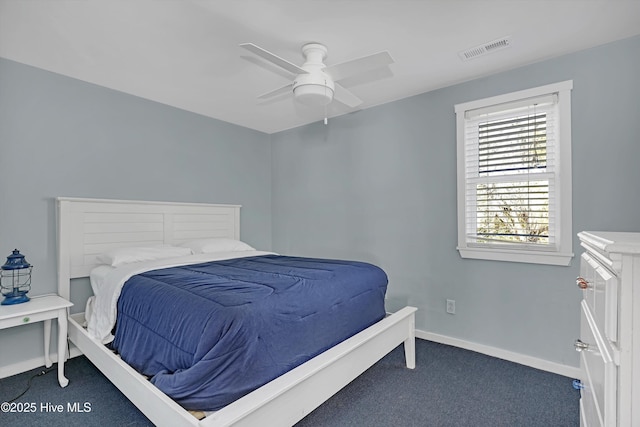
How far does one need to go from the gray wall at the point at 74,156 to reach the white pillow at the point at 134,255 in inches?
17.9

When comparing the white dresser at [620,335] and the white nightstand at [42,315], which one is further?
the white nightstand at [42,315]

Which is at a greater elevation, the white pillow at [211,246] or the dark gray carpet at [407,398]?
the white pillow at [211,246]

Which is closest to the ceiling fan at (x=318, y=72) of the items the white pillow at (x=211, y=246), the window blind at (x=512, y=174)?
the window blind at (x=512, y=174)

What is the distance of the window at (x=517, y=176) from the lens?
2455mm

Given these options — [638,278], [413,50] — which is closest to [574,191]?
[413,50]

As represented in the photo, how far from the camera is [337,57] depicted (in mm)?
2461

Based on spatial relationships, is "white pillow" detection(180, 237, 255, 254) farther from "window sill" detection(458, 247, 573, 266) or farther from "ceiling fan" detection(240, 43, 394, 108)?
"window sill" detection(458, 247, 573, 266)

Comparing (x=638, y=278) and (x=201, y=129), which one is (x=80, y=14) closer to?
(x=201, y=129)

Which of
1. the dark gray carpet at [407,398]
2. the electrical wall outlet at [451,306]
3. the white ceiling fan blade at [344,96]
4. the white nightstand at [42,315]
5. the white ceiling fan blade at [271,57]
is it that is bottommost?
the dark gray carpet at [407,398]

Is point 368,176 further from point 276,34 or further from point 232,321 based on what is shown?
point 232,321

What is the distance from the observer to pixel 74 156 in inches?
111

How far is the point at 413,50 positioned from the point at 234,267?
2.21 m

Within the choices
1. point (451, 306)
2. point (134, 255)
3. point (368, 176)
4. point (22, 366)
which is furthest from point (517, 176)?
point (22, 366)

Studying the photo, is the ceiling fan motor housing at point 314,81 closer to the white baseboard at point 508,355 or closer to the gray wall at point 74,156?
the gray wall at point 74,156
